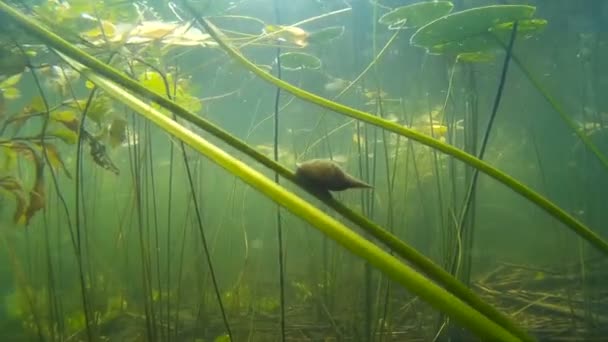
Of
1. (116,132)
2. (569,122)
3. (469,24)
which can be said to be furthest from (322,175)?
(116,132)

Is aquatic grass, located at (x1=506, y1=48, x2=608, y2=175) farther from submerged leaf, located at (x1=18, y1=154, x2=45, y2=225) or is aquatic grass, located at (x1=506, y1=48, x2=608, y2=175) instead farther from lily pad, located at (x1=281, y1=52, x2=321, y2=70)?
submerged leaf, located at (x1=18, y1=154, x2=45, y2=225)

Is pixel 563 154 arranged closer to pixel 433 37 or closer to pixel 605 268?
pixel 605 268

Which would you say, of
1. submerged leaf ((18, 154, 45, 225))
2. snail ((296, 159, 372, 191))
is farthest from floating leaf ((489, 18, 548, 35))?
submerged leaf ((18, 154, 45, 225))

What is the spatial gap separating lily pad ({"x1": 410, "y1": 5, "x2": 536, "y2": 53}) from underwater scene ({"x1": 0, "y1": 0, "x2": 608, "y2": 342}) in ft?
0.06

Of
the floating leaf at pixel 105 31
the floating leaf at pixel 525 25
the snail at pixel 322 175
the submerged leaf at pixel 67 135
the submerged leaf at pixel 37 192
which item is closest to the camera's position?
the snail at pixel 322 175

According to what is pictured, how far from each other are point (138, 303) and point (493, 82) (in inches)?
360

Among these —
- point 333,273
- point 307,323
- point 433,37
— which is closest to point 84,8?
point 433,37

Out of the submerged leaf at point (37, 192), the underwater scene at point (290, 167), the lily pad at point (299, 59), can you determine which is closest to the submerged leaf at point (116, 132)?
the underwater scene at point (290, 167)

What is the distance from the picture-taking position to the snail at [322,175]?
46.6 inches

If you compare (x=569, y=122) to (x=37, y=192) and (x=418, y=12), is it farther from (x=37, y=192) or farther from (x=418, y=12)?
(x=37, y=192)

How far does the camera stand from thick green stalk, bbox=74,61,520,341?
77 centimetres

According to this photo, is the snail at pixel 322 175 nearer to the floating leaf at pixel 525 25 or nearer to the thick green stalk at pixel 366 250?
the thick green stalk at pixel 366 250

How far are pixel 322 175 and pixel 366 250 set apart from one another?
369 mm

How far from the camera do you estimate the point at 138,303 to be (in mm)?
6207
